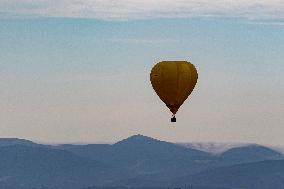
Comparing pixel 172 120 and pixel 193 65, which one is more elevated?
pixel 193 65

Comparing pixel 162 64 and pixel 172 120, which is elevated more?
pixel 162 64

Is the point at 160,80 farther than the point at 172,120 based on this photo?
Yes

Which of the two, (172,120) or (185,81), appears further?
(185,81)

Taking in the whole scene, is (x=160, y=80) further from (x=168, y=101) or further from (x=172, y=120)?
(x=172, y=120)

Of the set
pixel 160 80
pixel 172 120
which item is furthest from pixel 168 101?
pixel 172 120

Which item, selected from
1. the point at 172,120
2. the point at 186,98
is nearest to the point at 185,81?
the point at 186,98

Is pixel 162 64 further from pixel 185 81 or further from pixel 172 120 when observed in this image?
pixel 172 120
